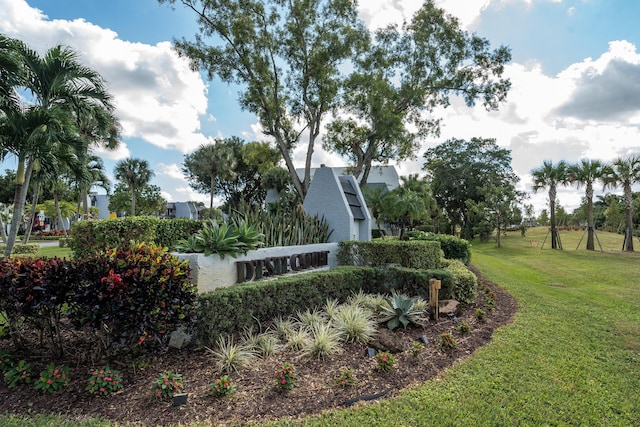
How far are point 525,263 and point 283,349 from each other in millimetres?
18681

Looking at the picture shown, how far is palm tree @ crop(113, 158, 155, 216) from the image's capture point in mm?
36438

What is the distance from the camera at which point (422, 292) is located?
7637 millimetres

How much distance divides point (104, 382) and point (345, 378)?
9.15ft

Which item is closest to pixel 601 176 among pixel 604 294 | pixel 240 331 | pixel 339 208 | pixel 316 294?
pixel 604 294

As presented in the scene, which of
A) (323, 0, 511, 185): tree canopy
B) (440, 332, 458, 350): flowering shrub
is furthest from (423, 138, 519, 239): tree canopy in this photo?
(440, 332, 458, 350): flowering shrub

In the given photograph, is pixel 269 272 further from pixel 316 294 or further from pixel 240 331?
pixel 240 331

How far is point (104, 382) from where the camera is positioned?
12.7 ft

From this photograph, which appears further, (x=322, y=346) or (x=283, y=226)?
(x=283, y=226)

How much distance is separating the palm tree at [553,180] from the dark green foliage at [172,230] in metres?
27.7

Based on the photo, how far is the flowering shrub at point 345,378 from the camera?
13.3ft

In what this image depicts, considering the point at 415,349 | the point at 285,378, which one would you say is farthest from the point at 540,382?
the point at 285,378

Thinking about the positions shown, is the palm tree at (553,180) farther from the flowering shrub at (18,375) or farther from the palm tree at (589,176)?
the flowering shrub at (18,375)

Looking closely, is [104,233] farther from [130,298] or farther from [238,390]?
[238,390]

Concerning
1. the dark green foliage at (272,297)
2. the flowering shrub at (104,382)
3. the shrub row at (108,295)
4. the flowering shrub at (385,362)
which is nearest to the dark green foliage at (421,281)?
the dark green foliage at (272,297)
